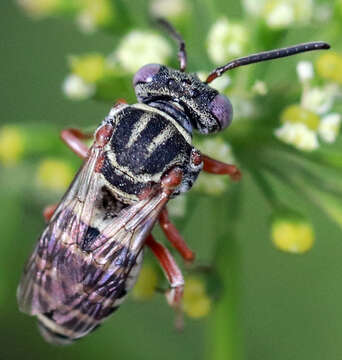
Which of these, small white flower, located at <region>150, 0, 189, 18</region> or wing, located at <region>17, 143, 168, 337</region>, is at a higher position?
small white flower, located at <region>150, 0, 189, 18</region>

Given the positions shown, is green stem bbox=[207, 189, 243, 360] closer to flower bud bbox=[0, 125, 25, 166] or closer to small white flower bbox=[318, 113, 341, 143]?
small white flower bbox=[318, 113, 341, 143]

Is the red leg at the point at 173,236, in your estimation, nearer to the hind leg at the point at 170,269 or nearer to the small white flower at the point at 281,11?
the hind leg at the point at 170,269

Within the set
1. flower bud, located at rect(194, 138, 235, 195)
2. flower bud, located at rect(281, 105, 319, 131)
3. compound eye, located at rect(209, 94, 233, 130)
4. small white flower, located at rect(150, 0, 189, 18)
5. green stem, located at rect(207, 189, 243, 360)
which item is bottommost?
green stem, located at rect(207, 189, 243, 360)

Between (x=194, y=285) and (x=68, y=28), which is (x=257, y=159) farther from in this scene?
(x=68, y=28)

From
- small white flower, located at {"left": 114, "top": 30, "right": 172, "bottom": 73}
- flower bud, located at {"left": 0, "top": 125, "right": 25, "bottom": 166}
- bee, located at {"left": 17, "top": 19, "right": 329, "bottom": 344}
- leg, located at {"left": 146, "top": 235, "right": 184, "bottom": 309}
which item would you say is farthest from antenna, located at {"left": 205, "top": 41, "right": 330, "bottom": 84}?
flower bud, located at {"left": 0, "top": 125, "right": 25, "bottom": 166}

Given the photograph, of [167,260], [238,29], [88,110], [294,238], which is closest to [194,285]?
[167,260]

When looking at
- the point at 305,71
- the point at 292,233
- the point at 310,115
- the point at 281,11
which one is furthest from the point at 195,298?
the point at 281,11
